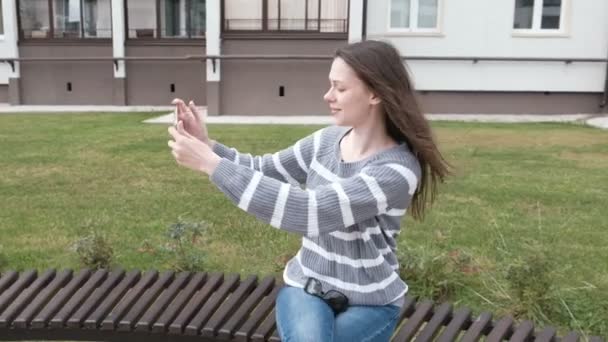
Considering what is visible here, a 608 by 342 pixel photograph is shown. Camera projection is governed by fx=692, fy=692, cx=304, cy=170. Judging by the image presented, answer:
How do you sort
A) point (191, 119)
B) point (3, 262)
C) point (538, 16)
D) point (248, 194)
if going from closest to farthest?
point (248, 194) → point (191, 119) → point (3, 262) → point (538, 16)

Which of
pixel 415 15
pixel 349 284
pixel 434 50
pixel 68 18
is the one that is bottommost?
pixel 349 284

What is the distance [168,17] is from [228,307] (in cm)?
1714

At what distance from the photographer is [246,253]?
4852mm

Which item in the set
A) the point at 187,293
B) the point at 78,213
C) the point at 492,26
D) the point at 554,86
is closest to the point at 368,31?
the point at 492,26

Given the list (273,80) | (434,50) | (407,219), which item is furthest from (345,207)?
(434,50)

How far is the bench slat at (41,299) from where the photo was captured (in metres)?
2.82

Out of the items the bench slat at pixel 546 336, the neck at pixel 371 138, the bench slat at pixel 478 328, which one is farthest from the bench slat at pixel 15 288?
the bench slat at pixel 546 336

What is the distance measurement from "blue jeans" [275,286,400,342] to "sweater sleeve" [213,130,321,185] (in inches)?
18.5

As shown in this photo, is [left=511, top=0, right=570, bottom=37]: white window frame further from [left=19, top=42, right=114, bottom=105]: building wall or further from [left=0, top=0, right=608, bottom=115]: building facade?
[left=19, top=42, right=114, bottom=105]: building wall

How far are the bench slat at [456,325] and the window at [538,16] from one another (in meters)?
13.7

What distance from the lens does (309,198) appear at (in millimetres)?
2100

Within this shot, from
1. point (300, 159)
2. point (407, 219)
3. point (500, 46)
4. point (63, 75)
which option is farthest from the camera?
point (63, 75)

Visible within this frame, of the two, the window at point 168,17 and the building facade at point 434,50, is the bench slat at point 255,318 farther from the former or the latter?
the window at point 168,17

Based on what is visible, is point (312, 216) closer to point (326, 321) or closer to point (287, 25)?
point (326, 321)
